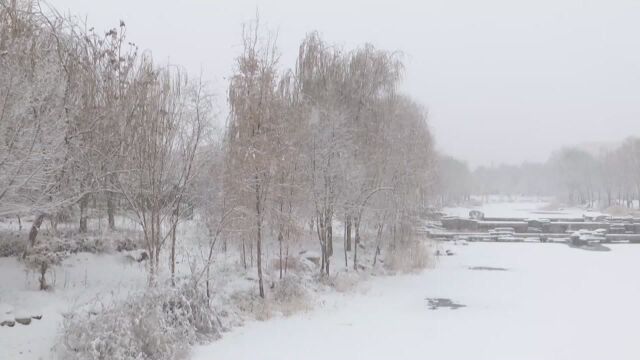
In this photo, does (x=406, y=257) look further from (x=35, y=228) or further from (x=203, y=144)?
(x=35, y=228)

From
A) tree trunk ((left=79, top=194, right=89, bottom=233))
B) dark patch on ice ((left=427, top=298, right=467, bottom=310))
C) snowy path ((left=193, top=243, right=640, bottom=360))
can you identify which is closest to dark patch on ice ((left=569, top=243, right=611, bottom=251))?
snowy path ((left=193, top=243, right=640, bottom=360))

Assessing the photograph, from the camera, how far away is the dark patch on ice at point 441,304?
40.2 ft

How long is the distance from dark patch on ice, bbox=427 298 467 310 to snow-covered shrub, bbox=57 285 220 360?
5169mm

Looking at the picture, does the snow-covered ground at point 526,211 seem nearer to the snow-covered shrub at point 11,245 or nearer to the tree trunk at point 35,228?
the snow-covered shrub at point 11,245

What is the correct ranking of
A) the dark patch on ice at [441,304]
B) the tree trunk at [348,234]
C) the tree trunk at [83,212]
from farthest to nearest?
the tree trunk at [348,234], the dark patch on ice at [441,304], the tree trunk at [83,212]

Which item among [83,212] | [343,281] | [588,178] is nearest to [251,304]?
[343,281]

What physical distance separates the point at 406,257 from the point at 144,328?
427 inches

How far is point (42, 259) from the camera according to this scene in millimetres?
8305

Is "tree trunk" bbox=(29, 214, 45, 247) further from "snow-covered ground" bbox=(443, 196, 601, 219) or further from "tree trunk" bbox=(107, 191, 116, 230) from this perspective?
"snow-covered ground" bbox=(443, 196, 601, 219)

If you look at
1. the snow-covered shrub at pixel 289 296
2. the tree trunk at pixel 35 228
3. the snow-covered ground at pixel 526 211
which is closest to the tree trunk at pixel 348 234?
the snow-covered shrub at pixel 289 296

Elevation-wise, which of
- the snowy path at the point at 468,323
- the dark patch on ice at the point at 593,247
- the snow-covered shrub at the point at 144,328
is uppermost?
the snow-covered shrub at the point at 144,328

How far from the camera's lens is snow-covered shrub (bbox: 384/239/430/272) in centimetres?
1703

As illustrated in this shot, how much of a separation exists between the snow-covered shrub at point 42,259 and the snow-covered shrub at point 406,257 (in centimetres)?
1050

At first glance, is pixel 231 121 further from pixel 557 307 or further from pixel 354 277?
pixel 557 307
